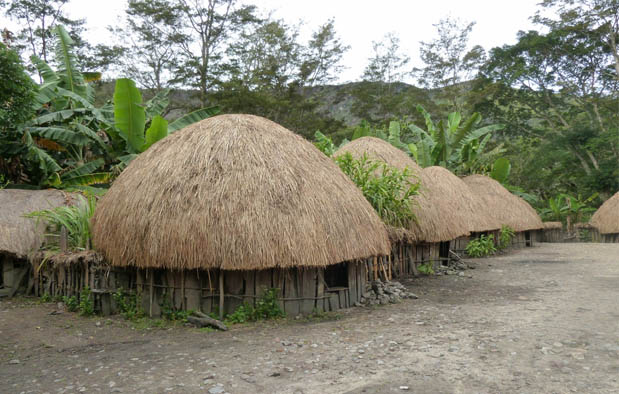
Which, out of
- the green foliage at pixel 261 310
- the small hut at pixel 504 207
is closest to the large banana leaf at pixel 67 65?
the green foliage at pixel 261 310

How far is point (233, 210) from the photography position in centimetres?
636

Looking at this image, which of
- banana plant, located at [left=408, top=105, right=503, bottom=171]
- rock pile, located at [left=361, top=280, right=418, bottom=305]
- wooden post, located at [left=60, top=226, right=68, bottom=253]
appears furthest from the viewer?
banana plant, located at [left=408, top=105, right=503, bottom=171]

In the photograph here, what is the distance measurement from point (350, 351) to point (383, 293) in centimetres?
292

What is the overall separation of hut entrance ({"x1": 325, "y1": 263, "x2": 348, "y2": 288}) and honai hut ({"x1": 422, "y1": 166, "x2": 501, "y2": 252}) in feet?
12.3

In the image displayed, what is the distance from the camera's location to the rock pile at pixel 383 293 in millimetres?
7750

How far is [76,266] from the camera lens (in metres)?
7.61

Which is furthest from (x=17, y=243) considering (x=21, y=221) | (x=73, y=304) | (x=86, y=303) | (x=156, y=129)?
(x=156, y=129)

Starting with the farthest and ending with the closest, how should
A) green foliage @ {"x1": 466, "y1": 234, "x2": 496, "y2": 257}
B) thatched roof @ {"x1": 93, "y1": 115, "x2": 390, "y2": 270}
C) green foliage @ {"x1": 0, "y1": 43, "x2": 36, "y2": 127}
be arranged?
1. green foliage @ {"x1": 466, "y1": 234, "x2": 496, "y2": 257}
2. thatched roof @ {"x1": 93, "y1": 115, "x2": 390, "y2": 270}
3. green foliage @ {"x1": 0, "y1": 43, "x2": 36, "y2": 127}

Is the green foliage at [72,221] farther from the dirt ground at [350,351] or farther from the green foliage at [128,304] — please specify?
the green foliage at [128,304]

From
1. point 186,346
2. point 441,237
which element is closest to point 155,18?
point 441,237

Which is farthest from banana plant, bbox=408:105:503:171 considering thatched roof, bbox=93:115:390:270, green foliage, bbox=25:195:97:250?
green foliage, bbox=25:195:97:250

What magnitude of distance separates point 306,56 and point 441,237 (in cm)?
2087

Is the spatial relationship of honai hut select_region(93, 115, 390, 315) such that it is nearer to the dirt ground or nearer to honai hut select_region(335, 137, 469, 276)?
the dirt ground

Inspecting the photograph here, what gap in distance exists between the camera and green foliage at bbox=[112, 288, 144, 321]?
6.86 meters
